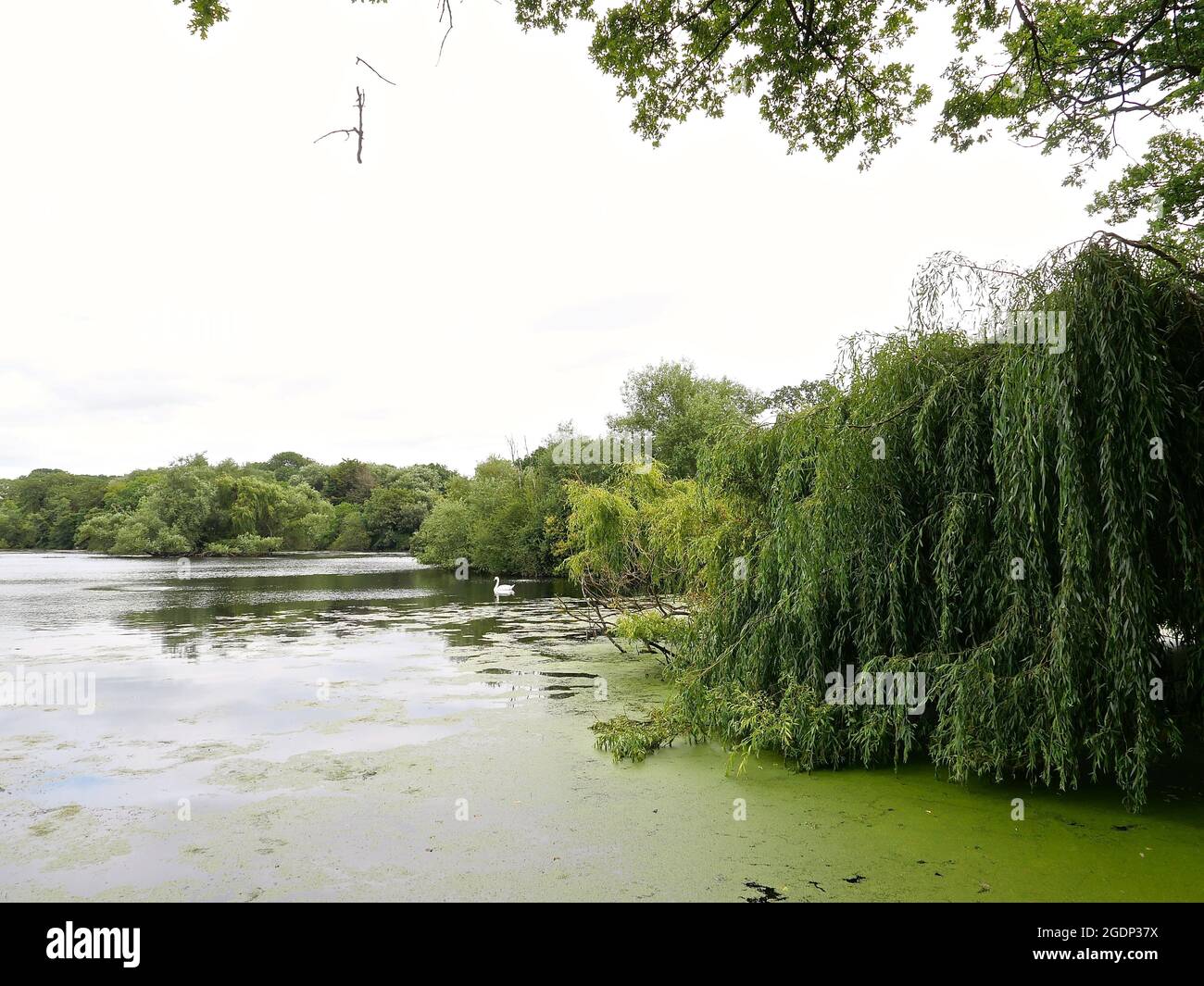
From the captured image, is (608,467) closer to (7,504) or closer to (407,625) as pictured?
→ (407,625)

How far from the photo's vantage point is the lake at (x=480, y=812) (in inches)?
161

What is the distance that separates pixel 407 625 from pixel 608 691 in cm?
883

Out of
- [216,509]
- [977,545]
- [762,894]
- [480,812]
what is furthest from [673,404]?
[216,509]

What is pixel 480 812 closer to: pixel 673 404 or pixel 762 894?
pixel 762 894

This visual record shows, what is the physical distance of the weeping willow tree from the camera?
14.8ft

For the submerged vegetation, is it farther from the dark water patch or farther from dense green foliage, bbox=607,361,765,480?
dense green foliage, bbox=607,361,765,480

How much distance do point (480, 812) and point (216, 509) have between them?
59748mm

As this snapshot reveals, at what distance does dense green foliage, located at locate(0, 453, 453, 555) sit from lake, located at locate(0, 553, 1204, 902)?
5144 centimetres

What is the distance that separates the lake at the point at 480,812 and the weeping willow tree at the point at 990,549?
1.28 ft
